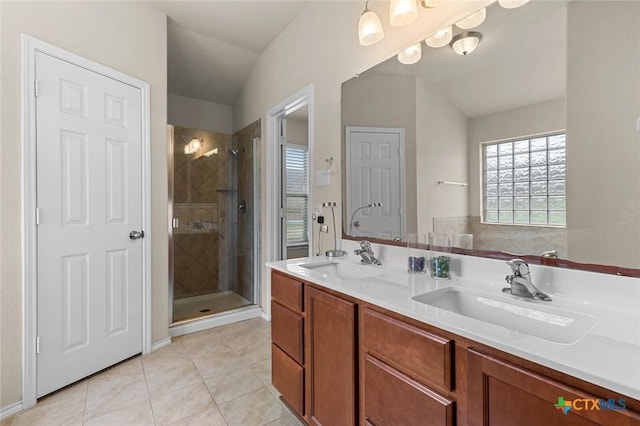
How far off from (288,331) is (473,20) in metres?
1.71

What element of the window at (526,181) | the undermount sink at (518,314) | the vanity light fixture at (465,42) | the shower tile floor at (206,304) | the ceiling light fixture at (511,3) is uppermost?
the ceiling light fixture at (511,3)

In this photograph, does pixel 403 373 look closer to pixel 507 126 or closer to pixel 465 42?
pixel 507 126

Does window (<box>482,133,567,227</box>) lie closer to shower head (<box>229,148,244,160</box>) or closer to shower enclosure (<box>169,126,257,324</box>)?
shower enclosure (<box>169,126,257,324</box>)

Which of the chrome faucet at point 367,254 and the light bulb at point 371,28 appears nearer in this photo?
the light bulb at point 371,28

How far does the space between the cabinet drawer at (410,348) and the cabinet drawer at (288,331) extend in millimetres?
476

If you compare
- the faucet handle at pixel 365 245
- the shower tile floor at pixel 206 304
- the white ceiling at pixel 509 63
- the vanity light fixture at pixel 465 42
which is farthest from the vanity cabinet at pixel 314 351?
the shower tile floor at pixel 206 304

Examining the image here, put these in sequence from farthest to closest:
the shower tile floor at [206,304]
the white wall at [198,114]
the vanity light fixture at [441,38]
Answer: the white wall at [198,114]
the shower tile floor at [206,304]
the vanity light fixture at [441,38]

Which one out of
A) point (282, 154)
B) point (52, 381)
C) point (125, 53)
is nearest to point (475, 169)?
point (282, 154)

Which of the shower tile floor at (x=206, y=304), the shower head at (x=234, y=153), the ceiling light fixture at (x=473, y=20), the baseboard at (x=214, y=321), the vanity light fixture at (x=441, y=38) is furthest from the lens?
the shower head at (x=234, y=153)

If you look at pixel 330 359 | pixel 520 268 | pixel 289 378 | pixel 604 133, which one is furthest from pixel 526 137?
pixel 289 378

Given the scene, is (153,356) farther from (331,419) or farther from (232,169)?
(232,169)

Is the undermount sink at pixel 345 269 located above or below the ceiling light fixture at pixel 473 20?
below

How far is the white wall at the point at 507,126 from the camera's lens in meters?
1.07

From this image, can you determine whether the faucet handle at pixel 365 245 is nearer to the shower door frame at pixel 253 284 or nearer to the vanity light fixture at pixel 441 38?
the vanity light fixture at pixel 441 38
